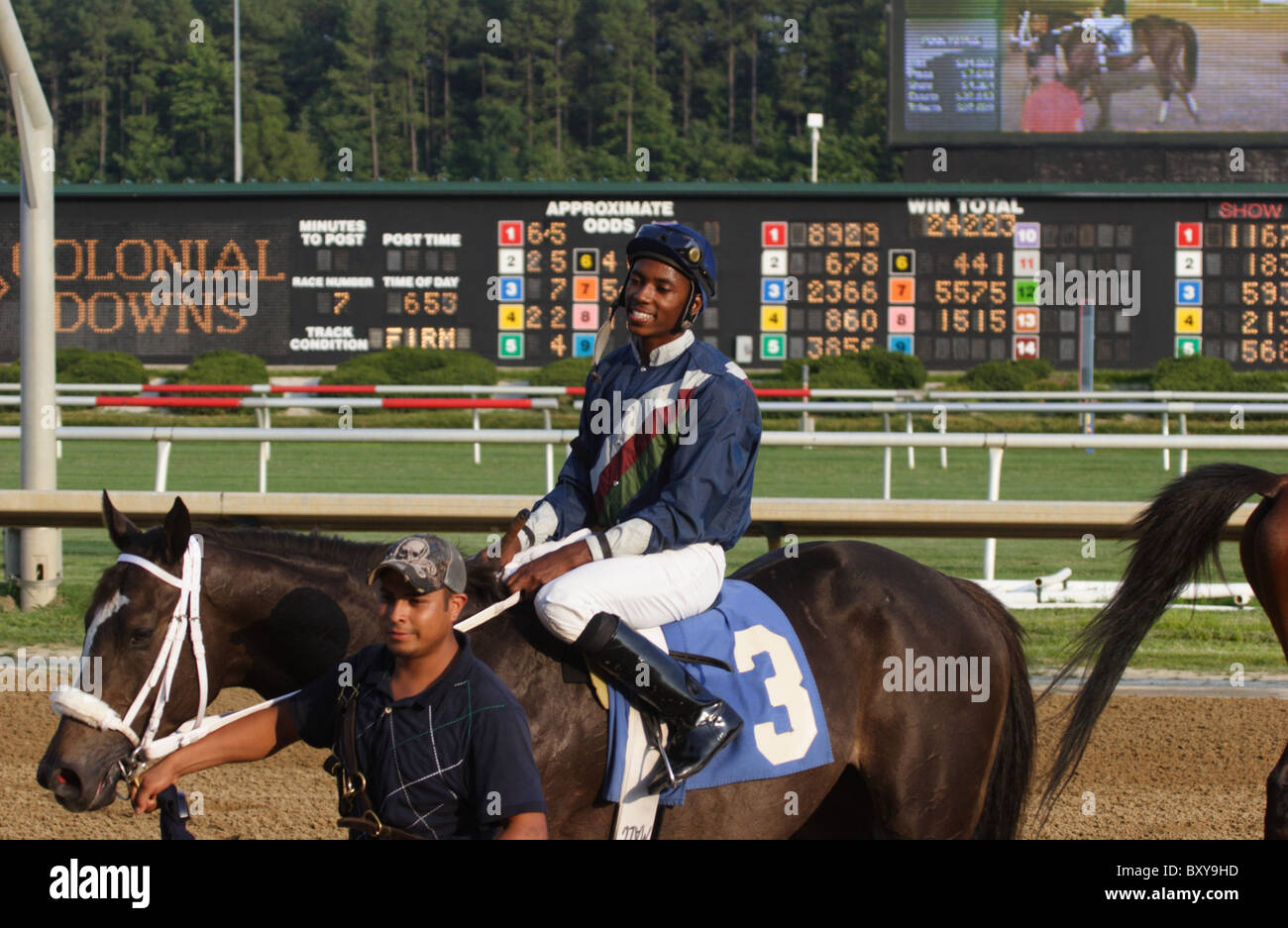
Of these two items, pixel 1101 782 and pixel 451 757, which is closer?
pixel 451 757

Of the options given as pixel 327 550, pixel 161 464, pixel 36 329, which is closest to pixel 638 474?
pixel 327 550

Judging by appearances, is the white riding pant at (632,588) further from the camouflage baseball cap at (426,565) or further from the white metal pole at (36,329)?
the white metal pole at (36,329)

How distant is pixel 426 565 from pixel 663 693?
0.67 m

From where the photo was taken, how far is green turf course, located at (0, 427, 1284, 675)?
283 inches

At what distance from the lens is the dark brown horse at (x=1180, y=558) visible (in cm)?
396

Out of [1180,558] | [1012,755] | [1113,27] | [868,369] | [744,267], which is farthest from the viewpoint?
[1113,27]

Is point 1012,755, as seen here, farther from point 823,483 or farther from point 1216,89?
point 1216,89

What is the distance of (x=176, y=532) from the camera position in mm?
2668

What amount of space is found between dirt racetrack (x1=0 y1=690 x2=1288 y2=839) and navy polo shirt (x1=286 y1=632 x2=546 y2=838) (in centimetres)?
225

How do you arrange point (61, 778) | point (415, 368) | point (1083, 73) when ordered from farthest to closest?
point (1083, 73), point (415, 368), point (61, 778)

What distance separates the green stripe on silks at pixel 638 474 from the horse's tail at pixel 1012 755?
3.07 feet

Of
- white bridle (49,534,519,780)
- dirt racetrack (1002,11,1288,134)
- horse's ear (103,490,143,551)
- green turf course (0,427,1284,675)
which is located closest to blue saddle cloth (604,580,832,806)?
white bridle (49,534,519,780)
